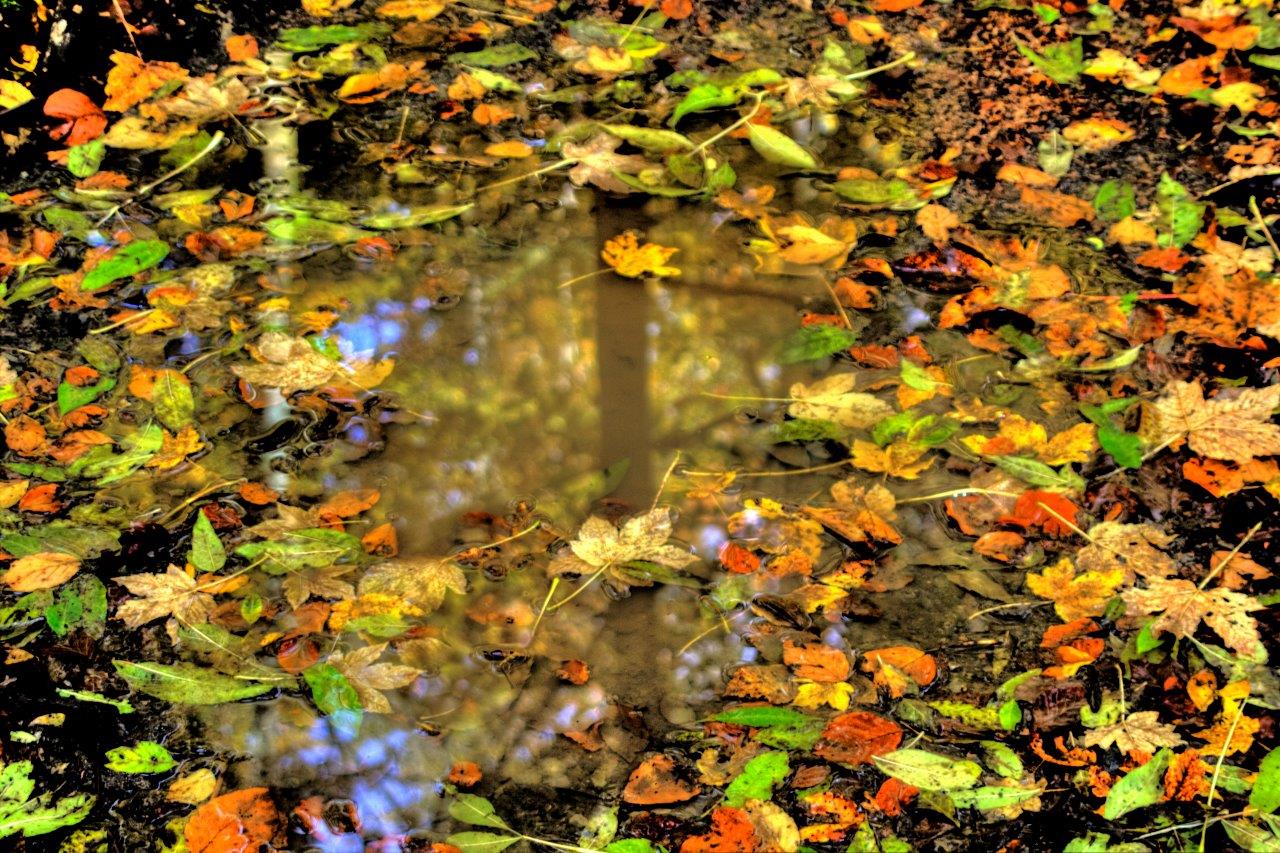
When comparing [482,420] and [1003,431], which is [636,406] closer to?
[482,420]

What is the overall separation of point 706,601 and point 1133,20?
2.08m

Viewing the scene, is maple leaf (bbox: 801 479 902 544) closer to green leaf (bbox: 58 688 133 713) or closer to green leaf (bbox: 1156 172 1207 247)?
green leaf (bbox: 1156 172 1207 247)

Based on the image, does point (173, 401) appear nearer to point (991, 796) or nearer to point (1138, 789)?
point (991, 796)

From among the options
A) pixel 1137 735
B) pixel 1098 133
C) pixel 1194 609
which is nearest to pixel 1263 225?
pixel 1098 133

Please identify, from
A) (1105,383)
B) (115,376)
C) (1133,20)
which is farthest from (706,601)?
(1133,20)

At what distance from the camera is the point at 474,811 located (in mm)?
1293

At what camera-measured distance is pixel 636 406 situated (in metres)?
1.77

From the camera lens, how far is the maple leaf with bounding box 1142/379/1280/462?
1681 millimetres

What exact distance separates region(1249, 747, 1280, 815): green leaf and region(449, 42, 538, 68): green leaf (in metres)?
2.11

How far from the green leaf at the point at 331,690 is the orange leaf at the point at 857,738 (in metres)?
0.64

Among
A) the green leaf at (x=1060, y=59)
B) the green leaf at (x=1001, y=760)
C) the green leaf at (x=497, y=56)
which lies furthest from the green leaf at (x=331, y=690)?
the green leaf at (x=1060, y=59)

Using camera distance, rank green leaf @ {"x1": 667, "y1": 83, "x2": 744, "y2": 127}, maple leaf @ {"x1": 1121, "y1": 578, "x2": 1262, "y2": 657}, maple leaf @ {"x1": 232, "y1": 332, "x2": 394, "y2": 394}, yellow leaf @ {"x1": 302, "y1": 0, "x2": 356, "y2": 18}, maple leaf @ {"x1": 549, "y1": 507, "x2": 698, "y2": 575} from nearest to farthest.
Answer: maple leaf @ {"x1": 1121, "y1": 578, "x2": 1262, "y2": 657}
maple leaf @ {"x1": 549, "y1": 507, "x2": 698, "y2": 575}
maple leaf @ {"x1": 232, "y1": 332, "x2": 394, "y2": 394}
green leaf @ {"x1": 667, "y1": 83, "x2": 744, "y2": 127}
yellow leaf @ {"x1": 302, "y1": 0, "x2": 356, "y2": 18}

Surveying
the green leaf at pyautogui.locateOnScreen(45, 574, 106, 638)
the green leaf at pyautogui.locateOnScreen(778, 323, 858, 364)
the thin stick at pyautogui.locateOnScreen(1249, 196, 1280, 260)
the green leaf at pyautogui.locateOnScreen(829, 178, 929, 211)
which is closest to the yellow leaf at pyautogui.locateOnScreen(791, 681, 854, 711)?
the green leaf at pyautogui.locateOnScreen(778, 323, 858, 364)

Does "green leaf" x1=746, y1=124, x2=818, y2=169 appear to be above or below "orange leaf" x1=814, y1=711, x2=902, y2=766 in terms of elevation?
above
